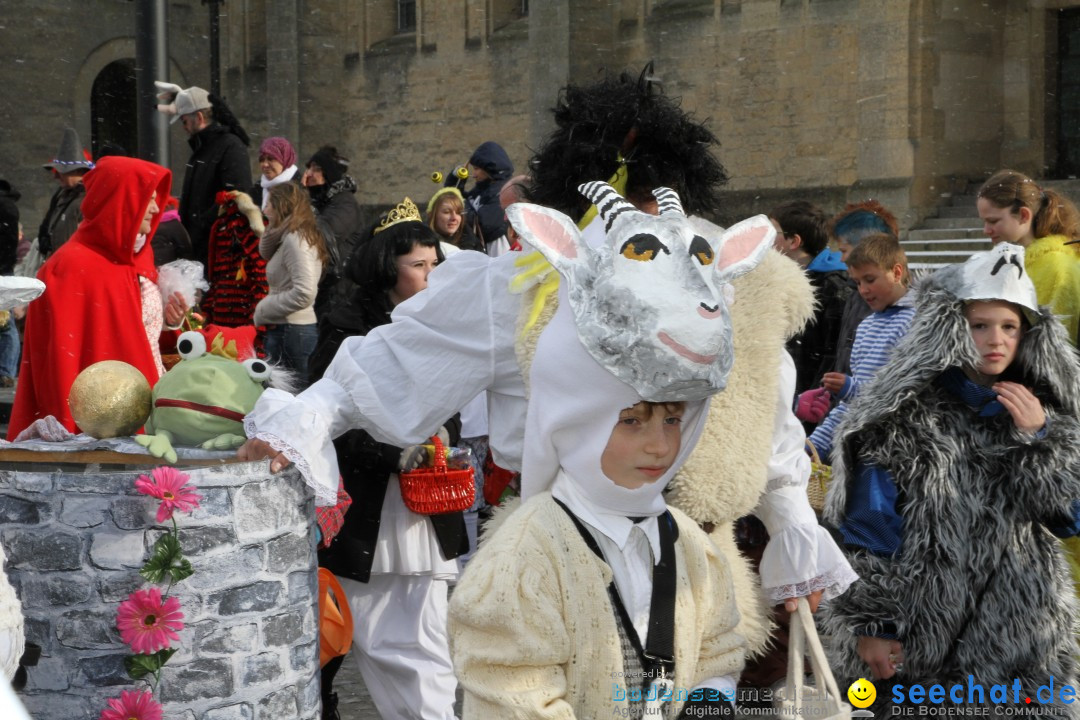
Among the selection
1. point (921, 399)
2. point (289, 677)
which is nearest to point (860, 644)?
point (921, 399)

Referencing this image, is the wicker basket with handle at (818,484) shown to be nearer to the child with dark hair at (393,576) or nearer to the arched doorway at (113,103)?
the child with dark hair at (393,576)

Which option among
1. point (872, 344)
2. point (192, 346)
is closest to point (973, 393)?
point (872, 344)

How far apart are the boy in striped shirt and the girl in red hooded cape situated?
297 cm

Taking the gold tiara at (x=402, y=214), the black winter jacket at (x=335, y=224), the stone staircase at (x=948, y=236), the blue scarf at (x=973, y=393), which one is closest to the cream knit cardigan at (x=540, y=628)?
the blue scarf at (x=973, y=393)

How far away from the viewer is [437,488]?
4.58 metres

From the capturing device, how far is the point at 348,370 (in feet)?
11.0

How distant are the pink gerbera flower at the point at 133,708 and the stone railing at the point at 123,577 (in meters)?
0.06

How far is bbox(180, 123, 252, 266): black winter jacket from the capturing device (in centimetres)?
925

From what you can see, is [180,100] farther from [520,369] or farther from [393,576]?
[520,369]

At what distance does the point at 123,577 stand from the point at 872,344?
3656 millimetres

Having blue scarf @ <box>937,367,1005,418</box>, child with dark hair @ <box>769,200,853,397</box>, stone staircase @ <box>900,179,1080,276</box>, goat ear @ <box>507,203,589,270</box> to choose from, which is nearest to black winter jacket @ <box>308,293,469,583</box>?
blue scarf @ <box>937,367,1005,418</box>

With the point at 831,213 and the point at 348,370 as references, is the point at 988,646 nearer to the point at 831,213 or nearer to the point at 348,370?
the point at 348,370

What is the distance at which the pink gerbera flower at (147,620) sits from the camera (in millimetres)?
3496

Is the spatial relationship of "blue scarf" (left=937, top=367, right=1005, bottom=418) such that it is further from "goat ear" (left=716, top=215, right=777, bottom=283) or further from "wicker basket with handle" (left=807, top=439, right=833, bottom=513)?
"goat ear" (left=716, top=215, right=777, bottom=283)
